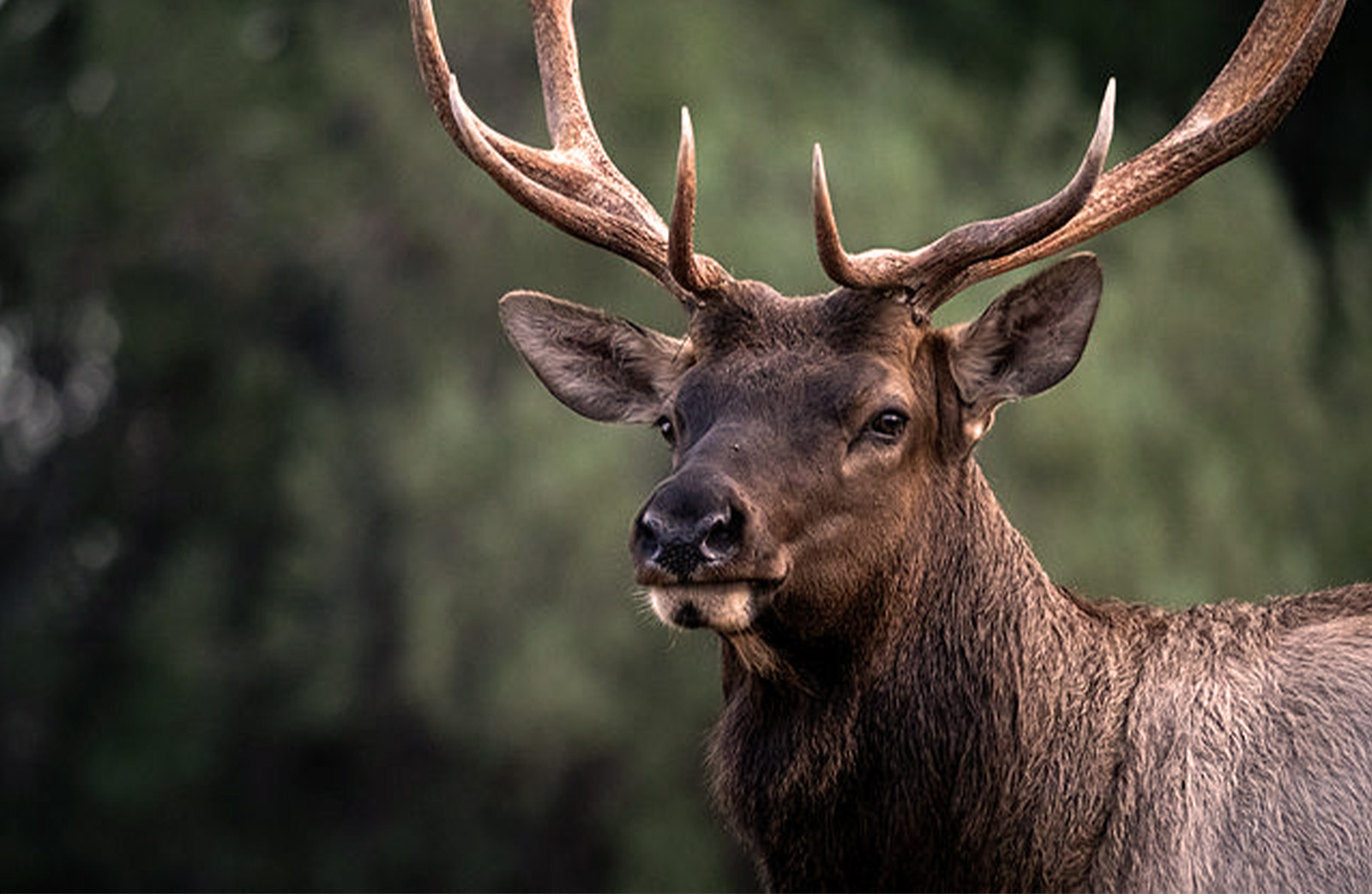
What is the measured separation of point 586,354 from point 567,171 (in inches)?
25.5

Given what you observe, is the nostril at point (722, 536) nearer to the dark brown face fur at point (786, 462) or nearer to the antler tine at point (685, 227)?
the dark brown face fur at point (786, 462)

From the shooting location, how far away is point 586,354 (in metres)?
6.45

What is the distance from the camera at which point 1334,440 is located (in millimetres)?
19500

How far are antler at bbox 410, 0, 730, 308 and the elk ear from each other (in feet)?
2.32

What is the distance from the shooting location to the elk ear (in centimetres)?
585

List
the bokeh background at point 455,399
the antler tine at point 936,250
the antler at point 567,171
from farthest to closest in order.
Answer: the bokeh background at point 455,399 < the antler at point 567,171 < the antler tine at point 936,250

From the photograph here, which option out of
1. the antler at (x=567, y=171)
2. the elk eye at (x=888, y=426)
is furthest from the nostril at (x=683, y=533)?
the antler at (x=567, y=171)

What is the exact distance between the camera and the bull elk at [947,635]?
5379 millimetres

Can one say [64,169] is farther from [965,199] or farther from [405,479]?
[965,199]

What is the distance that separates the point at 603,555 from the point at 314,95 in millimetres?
6365

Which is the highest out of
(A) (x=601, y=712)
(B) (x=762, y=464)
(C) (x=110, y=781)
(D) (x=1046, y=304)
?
(D) (x=1046, y=304)

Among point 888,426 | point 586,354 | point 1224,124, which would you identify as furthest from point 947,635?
point 1224,124

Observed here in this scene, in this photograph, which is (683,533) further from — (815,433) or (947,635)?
(947,635)

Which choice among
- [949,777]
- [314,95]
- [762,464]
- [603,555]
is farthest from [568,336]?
[314,95]
